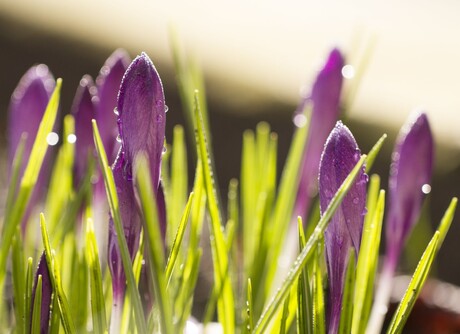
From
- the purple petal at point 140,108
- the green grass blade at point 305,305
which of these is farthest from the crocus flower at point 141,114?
the green grass blade at point 305,305

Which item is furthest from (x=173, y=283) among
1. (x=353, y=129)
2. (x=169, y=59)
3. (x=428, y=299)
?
(x=169, y=59)

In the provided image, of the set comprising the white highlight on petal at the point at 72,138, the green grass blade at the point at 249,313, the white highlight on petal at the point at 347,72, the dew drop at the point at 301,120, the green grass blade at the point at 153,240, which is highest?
the white highlight on petal at the point at 347,72

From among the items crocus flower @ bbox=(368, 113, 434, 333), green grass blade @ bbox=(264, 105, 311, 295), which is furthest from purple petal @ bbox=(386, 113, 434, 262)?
green grass blade @ bbox=(264, 105, 311, 295)

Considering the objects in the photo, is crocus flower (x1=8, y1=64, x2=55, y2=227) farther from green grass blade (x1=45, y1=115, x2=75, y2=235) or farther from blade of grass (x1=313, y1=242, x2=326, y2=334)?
blade of grass (x1=313, y1=242, x2=326, y2=334)

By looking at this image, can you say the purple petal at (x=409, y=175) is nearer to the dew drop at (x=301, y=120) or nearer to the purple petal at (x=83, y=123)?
the dew drop at (x=301, y=120)

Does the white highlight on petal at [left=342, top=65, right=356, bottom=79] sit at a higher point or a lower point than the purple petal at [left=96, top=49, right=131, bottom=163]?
higher

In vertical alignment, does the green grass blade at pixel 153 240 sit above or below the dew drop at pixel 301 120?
below

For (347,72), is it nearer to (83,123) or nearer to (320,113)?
(320,113)

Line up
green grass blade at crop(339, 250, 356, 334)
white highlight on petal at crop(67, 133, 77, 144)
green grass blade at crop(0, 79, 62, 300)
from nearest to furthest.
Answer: green grass blade at crop(339, 250, 356, 334), green grass blade at crop(0, 79, 62, 300), white highlight on petal at crop(67, 133, 77, 144)
